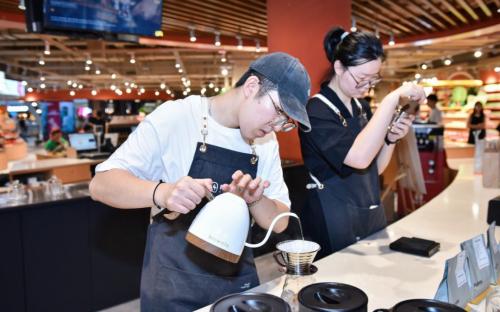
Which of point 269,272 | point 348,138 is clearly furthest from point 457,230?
point 269,272

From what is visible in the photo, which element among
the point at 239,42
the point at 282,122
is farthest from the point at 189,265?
the point at 239,42

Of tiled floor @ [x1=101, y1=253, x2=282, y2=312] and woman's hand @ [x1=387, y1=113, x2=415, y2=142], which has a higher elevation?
woman's hand @ [x1=387, y1=113, x2=415, y2=142]

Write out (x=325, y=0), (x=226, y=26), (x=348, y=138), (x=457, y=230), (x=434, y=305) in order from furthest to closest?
(x=226, y=26)
(x=325, y=0)
(x=457, y=230)
(x=348, y=138)
(x=434, y=305)

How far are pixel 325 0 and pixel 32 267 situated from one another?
3.75m

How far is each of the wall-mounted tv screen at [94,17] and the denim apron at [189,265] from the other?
324 cm

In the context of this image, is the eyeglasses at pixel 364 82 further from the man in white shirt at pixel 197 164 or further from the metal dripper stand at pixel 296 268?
the metal dripper stand at pixel 296 268

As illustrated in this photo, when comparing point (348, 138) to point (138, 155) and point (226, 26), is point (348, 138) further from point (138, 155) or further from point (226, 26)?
point (226, 26)

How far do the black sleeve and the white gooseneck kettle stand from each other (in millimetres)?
835

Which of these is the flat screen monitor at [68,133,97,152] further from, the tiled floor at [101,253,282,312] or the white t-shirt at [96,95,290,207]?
the white t-shirt at [96,95,290,207]

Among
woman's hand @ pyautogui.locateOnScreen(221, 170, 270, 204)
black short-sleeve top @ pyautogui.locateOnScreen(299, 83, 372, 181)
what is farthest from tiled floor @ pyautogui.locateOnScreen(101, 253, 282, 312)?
woman's hand @ pyautogui.locateOnScreen(221, 170, 270, 204)

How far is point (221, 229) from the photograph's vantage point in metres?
1.10

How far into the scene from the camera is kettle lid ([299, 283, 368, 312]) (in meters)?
0.97

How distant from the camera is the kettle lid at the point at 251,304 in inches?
39.4

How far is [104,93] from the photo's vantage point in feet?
79.5
